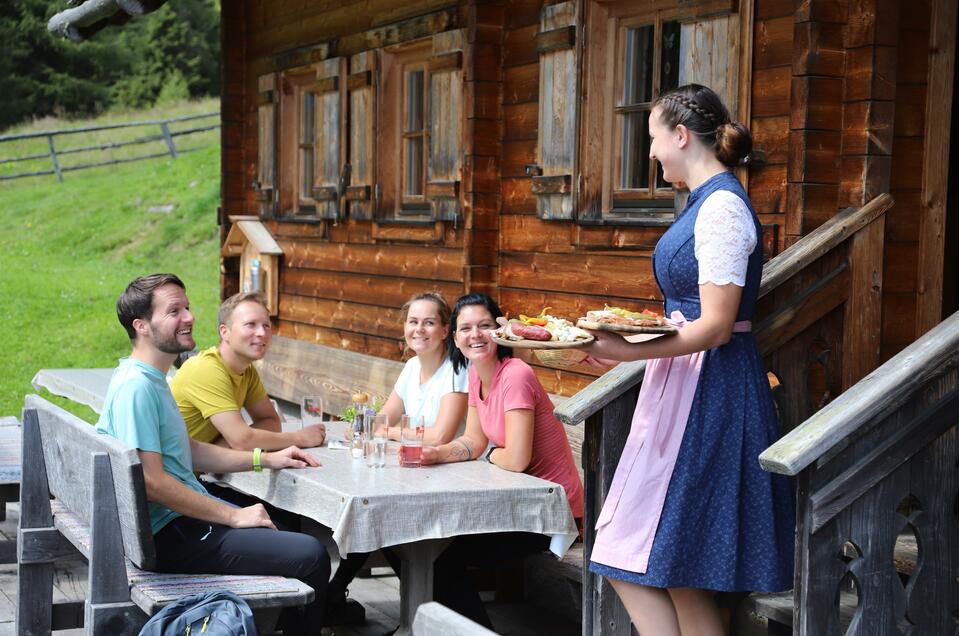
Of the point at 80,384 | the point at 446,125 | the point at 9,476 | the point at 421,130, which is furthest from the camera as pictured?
the point at 80,384

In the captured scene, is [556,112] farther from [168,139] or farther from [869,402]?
[168,139]

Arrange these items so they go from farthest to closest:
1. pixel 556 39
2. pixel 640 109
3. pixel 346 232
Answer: pixel 346 232, pixel 556 39, pixel 640 109

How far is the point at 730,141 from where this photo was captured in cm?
358

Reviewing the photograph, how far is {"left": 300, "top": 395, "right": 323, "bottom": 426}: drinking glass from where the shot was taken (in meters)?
5.38

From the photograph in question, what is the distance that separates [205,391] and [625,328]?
2.22m

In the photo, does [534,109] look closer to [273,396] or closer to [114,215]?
[273,396]

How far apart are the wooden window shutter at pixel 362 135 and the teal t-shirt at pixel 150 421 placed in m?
4.02

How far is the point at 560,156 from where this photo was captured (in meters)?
6.23

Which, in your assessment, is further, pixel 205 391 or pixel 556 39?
pixel 556 39

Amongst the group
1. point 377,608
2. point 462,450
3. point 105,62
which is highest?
point 105,62

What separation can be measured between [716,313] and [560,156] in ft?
9.64

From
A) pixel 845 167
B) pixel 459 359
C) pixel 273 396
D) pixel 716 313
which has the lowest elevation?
pixel 273 396

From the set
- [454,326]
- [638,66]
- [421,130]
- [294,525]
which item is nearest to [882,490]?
[454,326]

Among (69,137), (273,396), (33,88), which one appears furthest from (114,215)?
(273,396)
